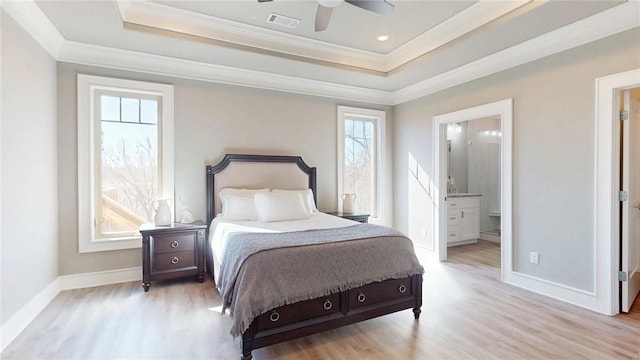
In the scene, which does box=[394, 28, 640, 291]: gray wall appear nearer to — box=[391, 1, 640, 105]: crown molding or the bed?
box=[391, 1, 640, 105]: crown molding

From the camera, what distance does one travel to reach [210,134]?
4148mm

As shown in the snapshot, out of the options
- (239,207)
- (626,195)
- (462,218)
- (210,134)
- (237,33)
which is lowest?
(462,218)

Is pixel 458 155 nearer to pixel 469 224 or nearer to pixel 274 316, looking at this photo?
pixel 469 224

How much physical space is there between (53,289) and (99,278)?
423 mm

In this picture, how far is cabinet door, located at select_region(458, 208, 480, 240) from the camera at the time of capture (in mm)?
5699

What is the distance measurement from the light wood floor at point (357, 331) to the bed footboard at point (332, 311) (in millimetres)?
135

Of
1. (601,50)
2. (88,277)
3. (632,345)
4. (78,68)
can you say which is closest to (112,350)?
(88,277)

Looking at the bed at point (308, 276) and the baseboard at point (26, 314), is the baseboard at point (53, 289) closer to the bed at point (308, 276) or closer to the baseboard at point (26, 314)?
the baseboard at point (26, 314)

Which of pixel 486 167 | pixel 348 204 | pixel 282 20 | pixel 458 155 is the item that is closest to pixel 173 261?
pixel 348 204

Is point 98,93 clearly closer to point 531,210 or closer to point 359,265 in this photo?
point 359,265

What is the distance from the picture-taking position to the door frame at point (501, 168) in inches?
145

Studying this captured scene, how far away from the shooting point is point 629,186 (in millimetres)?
2879

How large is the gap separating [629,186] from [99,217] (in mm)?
5393

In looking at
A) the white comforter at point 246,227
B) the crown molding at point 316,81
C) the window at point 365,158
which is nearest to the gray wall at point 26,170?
the crown molding at point 316,81
